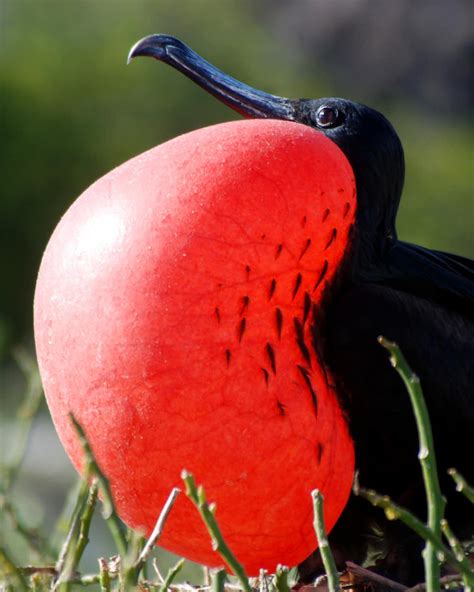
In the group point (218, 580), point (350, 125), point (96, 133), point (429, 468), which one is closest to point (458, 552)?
point (429, 468)

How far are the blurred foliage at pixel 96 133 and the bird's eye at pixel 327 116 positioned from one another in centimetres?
756

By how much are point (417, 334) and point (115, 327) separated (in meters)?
0.52

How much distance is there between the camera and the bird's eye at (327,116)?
2232 millimetres

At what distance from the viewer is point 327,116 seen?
2238 mm

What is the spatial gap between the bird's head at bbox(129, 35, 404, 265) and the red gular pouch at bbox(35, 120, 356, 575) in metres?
0.40

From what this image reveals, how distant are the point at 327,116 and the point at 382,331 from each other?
17.5 inches

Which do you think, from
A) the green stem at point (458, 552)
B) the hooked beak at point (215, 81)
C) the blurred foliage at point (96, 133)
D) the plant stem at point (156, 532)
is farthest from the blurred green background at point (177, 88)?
the green stem at point (458, 552)

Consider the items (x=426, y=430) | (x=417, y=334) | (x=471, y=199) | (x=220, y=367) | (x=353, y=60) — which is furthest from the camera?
(x=353, y=60)

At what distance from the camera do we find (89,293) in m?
1.68

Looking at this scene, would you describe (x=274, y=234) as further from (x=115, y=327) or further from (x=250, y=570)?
(x=250, y=570)

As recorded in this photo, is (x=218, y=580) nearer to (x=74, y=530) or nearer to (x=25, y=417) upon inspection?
(x=74, y=530)

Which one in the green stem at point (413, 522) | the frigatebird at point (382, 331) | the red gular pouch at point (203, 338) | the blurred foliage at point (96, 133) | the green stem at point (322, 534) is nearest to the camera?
the green stem at point (413, 522)

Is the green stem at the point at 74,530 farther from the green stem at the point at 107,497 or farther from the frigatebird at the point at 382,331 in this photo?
the frigatebird at the point at 382,331

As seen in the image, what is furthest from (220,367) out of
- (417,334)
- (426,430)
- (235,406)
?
(417,334)
